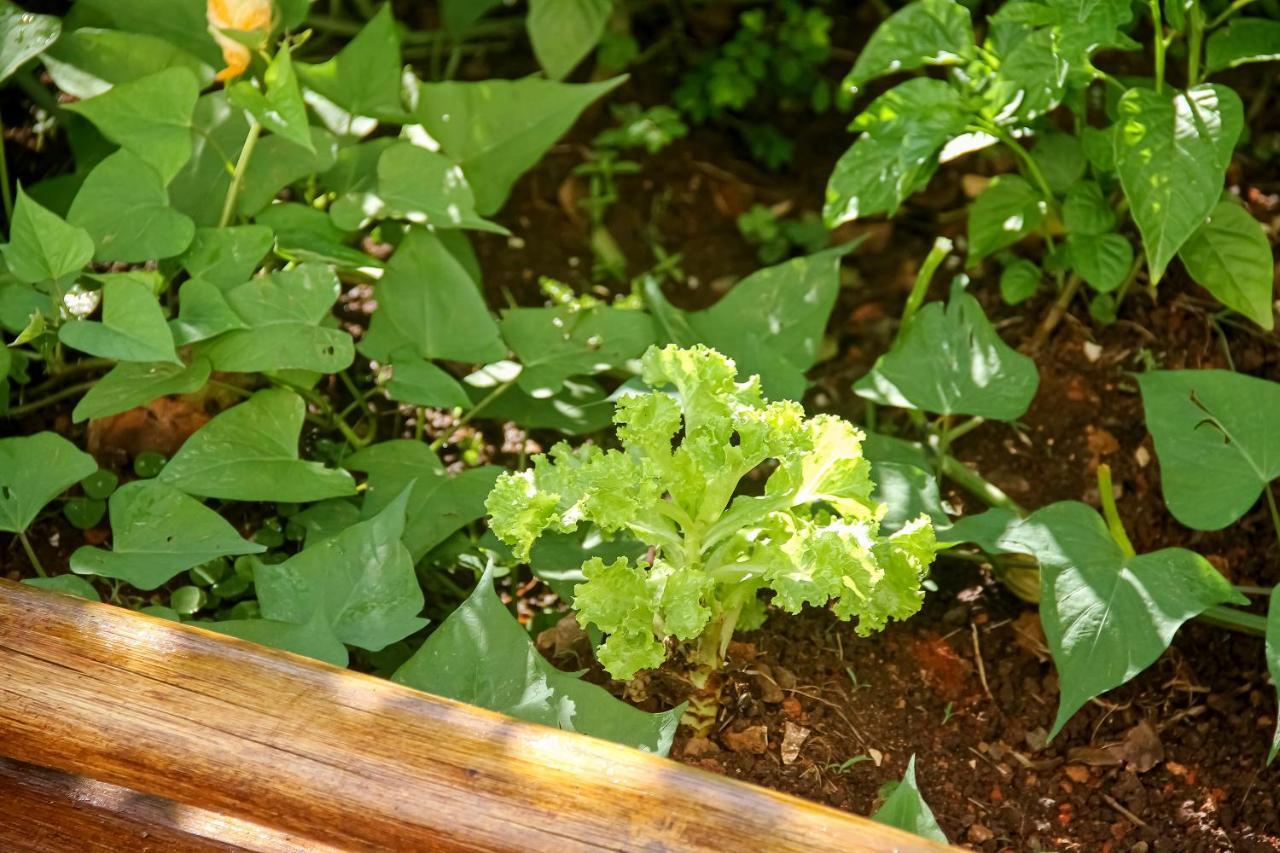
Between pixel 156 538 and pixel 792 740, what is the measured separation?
0.83 meters

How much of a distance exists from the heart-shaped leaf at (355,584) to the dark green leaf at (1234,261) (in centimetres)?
120

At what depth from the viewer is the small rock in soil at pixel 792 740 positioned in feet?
5.39

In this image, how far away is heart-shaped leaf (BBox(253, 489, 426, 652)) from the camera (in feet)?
5.20

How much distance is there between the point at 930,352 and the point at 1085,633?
48 centimetres

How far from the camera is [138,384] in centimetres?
180

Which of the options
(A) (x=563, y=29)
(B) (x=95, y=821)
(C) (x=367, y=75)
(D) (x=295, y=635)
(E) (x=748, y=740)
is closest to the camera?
(B) (x=95, y=821)

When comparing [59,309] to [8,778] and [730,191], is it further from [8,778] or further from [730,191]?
[730,191]

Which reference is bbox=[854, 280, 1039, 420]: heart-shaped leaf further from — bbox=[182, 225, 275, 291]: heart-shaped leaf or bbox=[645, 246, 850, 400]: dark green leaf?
bbox=[182, 225, 275, 291]: heart-shaped leaf

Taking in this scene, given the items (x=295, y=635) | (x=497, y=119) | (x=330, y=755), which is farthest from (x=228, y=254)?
(x=330, y=755)

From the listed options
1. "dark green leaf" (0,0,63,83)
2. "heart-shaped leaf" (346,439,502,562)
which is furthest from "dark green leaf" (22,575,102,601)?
"dark green leaf" (0,0,63,83)

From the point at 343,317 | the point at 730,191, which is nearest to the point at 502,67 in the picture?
the point at 730,191

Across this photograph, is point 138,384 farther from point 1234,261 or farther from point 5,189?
point 1234,261

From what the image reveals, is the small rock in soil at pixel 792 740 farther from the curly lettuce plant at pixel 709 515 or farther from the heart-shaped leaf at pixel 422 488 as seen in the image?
the heart-shaped leaf at pixel 422 488

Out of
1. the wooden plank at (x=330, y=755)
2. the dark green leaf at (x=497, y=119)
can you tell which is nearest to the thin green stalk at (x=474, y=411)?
the dark green leaf at (x=497, y=119)
